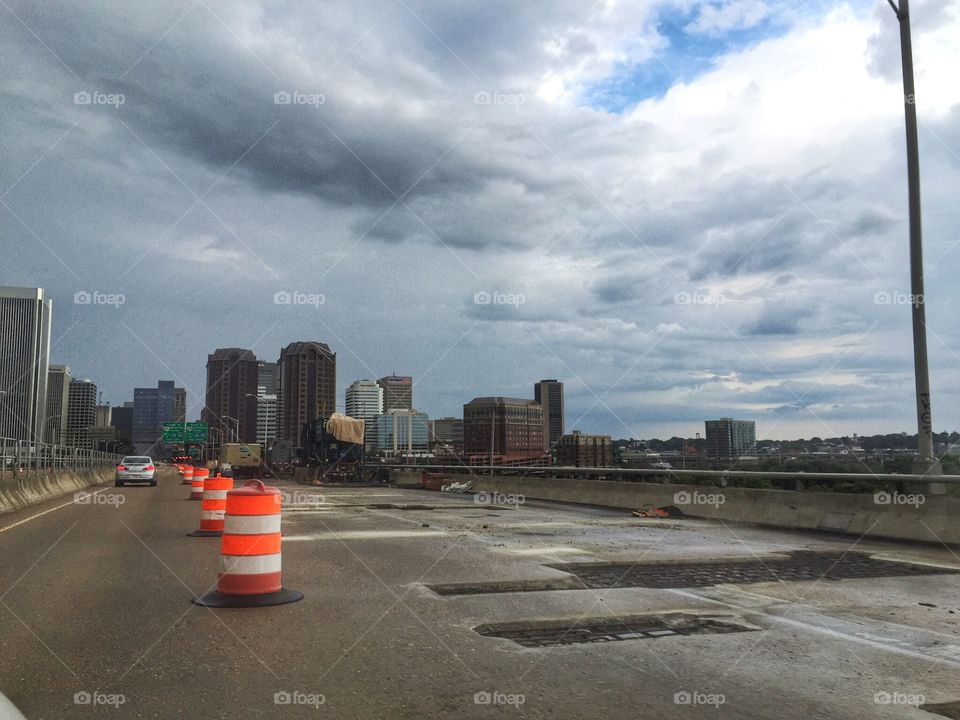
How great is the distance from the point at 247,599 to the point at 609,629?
134 inches

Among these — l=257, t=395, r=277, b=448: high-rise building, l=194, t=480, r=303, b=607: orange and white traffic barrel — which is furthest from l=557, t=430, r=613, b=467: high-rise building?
l=257, t=395, r=277, b=448: high-rise building

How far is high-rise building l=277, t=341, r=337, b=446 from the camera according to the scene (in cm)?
9938

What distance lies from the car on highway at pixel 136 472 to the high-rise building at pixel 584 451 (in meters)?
20.5

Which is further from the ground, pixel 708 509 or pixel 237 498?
pixel 237 498

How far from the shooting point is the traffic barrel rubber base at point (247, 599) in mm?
7289

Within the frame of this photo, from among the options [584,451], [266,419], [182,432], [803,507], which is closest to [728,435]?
[584,451]

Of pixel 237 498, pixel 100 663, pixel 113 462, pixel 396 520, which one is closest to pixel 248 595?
pixel 237 498

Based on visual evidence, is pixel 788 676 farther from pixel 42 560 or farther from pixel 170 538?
pixel 170 538

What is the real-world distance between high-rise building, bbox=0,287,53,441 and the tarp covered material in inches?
4700

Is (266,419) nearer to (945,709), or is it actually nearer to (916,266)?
(916,266)

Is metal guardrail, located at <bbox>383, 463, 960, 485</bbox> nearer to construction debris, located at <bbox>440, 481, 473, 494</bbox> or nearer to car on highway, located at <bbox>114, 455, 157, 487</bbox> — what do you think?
construction debris, located at <bbox>440, 481, 473, 494</bbox>

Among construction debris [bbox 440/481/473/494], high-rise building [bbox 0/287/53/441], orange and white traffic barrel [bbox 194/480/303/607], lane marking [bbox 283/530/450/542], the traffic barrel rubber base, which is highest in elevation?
high-rise building [bbox 0/287/53/441]

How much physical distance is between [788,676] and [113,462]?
73.7 meters

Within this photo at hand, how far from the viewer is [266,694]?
4.68 metres
